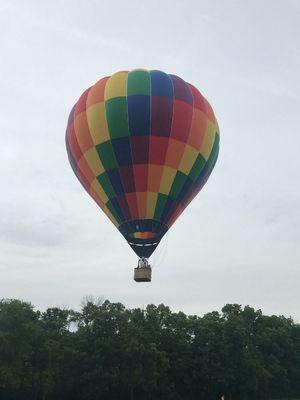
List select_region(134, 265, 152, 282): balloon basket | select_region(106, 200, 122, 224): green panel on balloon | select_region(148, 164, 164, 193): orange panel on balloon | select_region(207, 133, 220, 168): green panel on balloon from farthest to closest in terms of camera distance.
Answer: select_region(207, 133, 220, 168): green panel on balloon → select_region(106, 200, 122, 224): green panel on balloon → select_region(148, 164, 164, 193): orange panel on balloon → select_region(134, 265, 152, 282): balloon basket

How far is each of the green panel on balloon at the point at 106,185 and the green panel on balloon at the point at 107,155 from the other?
0.55 metres

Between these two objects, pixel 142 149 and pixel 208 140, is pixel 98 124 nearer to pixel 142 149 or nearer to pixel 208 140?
pixel 142 149

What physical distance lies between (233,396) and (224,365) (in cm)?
379

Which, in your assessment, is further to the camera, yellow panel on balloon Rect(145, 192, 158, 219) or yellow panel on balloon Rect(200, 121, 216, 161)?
yellow panel on balloon Rect(200, 121, 216, 161)

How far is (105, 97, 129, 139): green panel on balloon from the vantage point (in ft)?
91.9

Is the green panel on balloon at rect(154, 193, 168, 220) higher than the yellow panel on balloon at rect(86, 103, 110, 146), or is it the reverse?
the yellow panel on balloon at rect(86, 103, 110, 146)

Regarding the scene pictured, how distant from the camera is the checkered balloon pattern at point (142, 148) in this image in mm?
28078

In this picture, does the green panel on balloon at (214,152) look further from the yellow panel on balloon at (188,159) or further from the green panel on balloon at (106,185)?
the green panel on balloon at (106,185)

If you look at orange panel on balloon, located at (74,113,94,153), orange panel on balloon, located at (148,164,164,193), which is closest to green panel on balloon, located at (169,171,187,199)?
orange panel on balloon, located at (148,164,164,193)

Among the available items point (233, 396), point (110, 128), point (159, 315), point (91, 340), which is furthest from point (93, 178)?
point (233, 396)

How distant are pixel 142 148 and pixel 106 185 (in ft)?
9.53

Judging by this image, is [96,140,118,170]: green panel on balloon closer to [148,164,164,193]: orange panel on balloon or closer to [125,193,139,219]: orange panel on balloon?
[125,193,139,219]: orange panel on balloon

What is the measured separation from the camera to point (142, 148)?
91.9 ft

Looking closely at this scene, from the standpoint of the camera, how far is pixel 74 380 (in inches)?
1905
